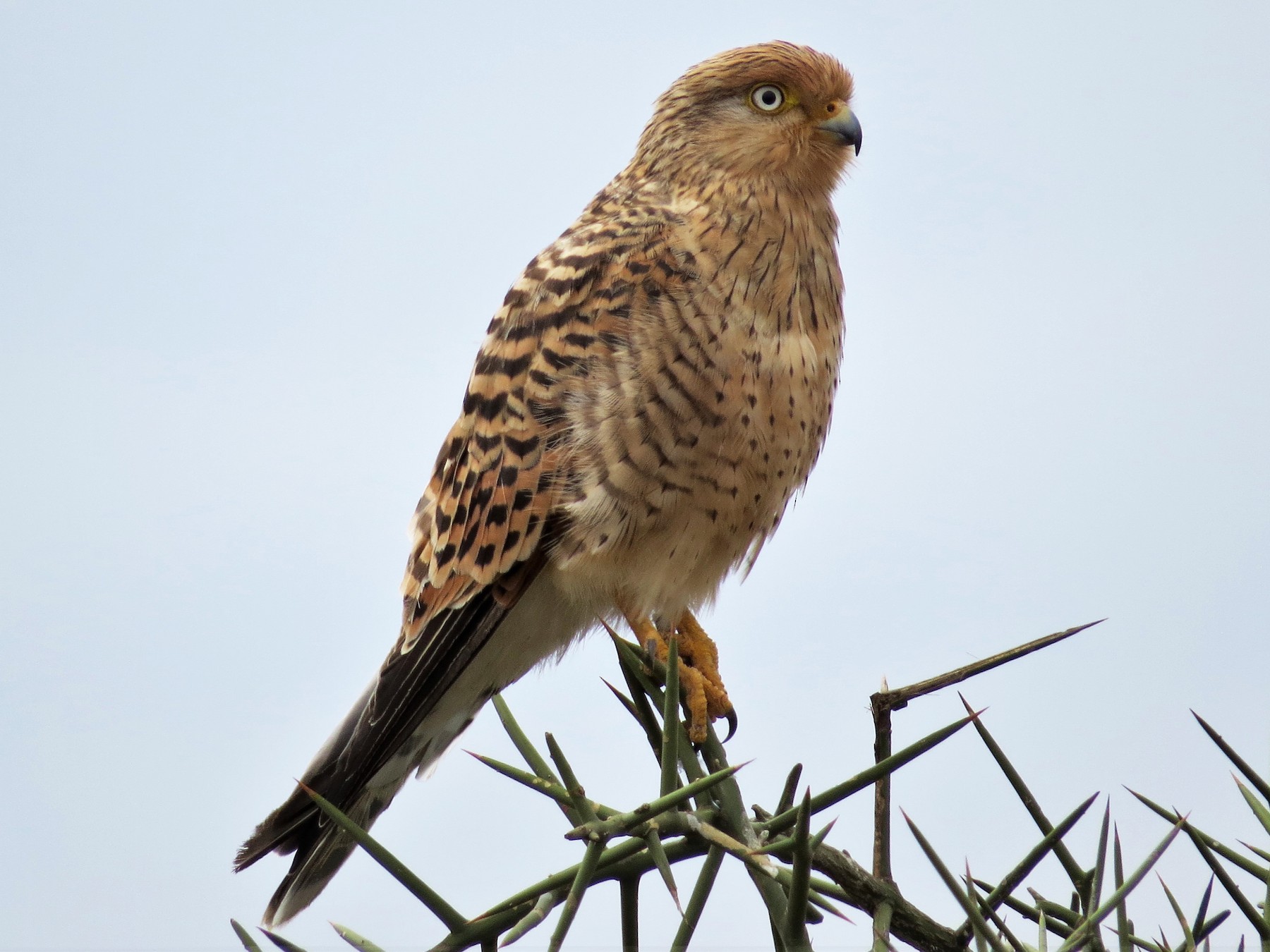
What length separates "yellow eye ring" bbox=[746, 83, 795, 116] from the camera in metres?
3.33

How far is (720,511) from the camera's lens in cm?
287

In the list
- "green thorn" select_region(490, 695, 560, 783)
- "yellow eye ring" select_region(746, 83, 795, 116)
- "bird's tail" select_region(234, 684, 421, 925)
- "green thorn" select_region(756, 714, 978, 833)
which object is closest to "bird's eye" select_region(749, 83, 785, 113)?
"yellow eye ring" select_region(746, 83, 795, 116)

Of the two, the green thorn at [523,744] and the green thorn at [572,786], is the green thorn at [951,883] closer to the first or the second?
the green thorn at [572,786]

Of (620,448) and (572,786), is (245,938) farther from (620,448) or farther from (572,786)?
(620,448)

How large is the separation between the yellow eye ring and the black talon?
1.53 metres

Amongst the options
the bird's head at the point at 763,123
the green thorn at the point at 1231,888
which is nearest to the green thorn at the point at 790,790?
the green thorn at the point at 1231,888

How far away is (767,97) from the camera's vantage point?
3352 mm

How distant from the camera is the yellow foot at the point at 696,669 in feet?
8.28

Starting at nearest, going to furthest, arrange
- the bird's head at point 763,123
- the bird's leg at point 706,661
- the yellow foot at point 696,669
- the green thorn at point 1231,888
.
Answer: the green thorn at point 1231,888 < the yellow foot at point 696,669 < the bird's leg at point 706,661 < the bird's head at point 763,123

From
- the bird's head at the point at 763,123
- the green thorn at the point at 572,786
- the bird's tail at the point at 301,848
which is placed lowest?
the green thorn at the point at 572,786

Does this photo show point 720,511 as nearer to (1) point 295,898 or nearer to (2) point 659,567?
(2) point 659,567

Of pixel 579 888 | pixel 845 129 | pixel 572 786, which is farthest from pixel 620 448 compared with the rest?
pixel 579 888

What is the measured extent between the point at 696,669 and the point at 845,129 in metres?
1.42

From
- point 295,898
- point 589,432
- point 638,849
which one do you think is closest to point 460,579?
point 589,432
